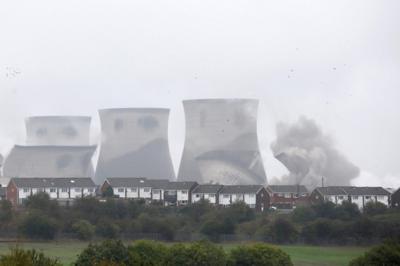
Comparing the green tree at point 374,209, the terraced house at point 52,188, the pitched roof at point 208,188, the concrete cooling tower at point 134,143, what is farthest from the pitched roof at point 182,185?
the green tree at point 374,209

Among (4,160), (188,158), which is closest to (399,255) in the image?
(188,158)

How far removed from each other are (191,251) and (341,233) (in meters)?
8.16

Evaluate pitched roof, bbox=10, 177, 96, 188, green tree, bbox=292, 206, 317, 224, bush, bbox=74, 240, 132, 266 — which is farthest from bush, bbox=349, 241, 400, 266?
pitched roof, bbox=10, 177, 96, 188

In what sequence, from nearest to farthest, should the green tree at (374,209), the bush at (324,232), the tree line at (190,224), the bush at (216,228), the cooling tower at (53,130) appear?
the bush at (324,232)
the tree line at (190,224)
the bush at (216,228)
the green tree at (374,209)
the cooling tower at (53,130)

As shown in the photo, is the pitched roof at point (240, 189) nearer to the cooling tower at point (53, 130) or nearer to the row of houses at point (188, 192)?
the row of houses at point (188, 192)

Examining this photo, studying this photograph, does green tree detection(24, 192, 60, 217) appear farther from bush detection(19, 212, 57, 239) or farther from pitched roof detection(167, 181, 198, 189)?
pitched roof detection(167, 181, 198, 189)

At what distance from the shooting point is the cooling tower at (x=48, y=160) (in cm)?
4341

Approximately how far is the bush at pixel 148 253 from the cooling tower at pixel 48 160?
975 inches

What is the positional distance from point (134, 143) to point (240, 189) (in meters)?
5.06

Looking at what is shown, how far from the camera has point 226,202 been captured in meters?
40.9

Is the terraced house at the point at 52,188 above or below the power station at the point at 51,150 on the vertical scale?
below

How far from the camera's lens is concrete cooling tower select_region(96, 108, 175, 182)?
138ft

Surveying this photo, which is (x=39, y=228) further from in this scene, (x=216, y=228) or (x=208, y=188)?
(x=208, y=188)

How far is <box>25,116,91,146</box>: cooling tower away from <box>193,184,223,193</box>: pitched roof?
22.5 ft
